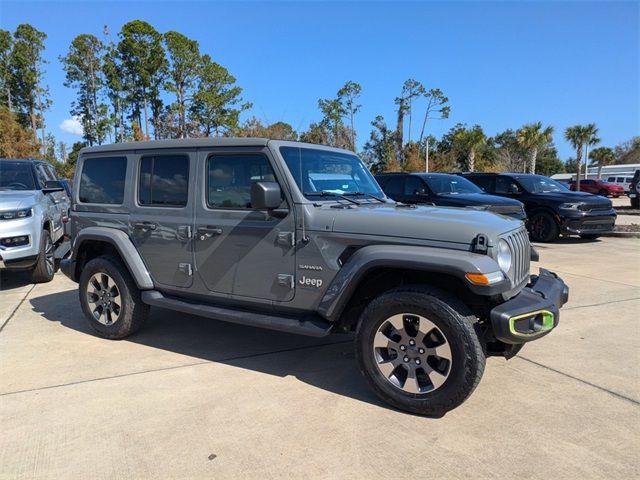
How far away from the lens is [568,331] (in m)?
4.94

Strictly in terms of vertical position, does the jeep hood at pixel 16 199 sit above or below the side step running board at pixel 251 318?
above

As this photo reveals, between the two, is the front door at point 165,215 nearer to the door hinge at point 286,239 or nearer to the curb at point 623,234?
the door hinge at point 286,239

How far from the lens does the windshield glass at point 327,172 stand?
387 centimetres

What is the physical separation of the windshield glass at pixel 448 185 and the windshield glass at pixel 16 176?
761cm

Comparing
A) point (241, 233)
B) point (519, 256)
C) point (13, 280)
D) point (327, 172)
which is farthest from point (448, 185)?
point (13, 280)

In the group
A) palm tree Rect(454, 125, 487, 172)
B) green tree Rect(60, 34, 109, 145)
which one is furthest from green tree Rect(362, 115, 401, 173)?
green tree Rect(60, 34, 109, 145)

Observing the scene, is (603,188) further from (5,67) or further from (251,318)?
(5,67)

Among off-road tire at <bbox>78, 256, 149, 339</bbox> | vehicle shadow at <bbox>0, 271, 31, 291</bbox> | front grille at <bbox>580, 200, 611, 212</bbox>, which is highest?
front grille at <bbox>580, 200, 611, 212</bbox>

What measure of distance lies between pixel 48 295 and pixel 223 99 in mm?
38906

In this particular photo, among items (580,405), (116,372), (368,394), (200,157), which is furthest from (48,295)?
(580,405)

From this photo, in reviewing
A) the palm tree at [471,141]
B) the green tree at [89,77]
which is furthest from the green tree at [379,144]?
the green tree at [89,77]

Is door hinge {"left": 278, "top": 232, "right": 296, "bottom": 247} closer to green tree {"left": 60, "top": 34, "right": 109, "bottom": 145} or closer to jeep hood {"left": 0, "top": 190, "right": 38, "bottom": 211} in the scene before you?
jeep hood {"left": 0, "top": 190, "right": 38, "bottom": 211}

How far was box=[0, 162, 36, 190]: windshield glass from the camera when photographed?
26.3ft

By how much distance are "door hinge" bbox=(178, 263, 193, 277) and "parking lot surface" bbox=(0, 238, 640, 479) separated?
30.6 inches
